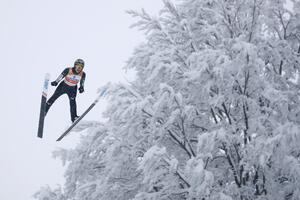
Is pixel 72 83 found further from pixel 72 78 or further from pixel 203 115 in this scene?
pixel 203 115

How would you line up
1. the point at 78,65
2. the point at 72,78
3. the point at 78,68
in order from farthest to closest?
the point at 72,78 < the point at 78,68 < the point at 78,65

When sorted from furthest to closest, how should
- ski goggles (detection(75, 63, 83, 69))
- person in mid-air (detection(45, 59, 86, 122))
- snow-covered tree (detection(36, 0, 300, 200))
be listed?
person in mid-air (detection(45, 59, 86, 122)) → ski goggles (detection(75, 63, 83, 69)) → snow-covered tree (detection(36, 0, 300, 200))

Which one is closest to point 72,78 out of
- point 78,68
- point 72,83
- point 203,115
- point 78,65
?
point 72,83

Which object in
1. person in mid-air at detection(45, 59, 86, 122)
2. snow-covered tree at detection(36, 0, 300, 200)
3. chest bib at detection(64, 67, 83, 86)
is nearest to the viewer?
snow-covered tree at detection(36, 0, 300, 200)

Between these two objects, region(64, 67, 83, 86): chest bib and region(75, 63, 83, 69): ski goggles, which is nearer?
region(75, 63, 83, 69): ski goggles

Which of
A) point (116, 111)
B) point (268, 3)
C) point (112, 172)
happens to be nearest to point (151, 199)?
point (112, 172)

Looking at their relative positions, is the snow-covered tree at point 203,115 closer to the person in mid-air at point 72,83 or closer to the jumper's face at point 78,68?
the jumper's face at point 78,68

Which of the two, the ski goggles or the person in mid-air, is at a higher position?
the ski goggles

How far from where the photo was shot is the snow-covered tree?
529 centimetres

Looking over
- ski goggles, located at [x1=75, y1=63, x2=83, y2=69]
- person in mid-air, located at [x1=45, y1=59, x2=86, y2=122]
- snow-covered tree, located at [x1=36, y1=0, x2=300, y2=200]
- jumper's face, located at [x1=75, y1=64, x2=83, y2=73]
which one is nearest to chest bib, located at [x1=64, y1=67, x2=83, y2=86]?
person in mid-air, located at [x1=45, y1=59, x2=86, y2=122]

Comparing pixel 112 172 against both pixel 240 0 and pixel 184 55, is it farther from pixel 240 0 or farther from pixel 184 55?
pixel 240 0

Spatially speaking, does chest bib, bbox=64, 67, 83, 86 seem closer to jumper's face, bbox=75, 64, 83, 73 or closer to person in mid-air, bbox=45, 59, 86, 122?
person in mid-air, bbox=45, 59, 86, 122

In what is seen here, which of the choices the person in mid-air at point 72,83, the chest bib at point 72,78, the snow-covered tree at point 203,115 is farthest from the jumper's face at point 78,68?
the snow-covered tree at point 203,115

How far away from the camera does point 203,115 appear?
645 cm
